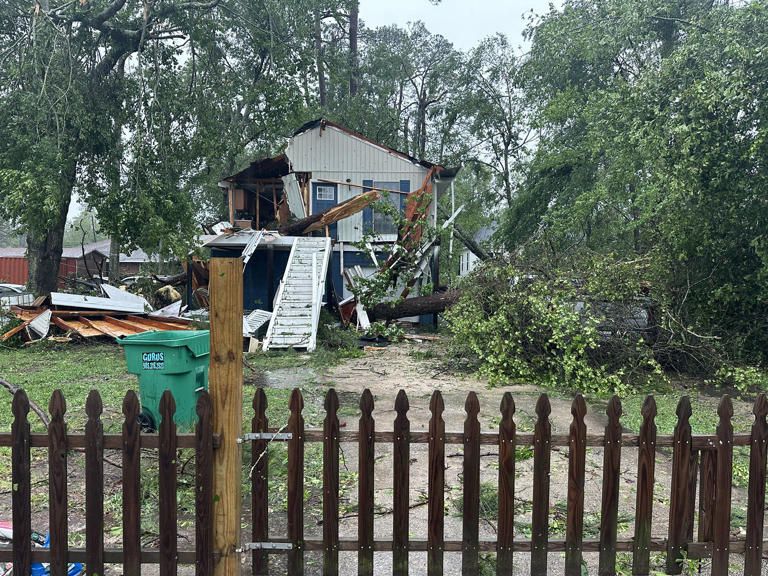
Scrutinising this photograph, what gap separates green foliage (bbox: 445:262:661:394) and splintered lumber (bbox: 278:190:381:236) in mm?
7561

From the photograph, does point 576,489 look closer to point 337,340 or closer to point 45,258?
point 337,340

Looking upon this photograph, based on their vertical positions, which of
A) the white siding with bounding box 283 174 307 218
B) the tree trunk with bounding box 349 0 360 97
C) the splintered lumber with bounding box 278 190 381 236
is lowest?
the splintered lumber with bounding box 278 190 381 236

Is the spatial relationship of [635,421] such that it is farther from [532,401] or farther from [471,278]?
[471,278]

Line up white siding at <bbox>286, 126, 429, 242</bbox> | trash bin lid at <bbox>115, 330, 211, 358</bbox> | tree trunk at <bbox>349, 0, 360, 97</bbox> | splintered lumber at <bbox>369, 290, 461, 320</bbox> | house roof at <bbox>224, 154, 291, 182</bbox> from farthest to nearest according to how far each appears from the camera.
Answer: tree trunk at <bbox>349, 0, 360, 97</bbox>, house roof at <bbox>224, 154, 291, 182</bbox>, white siding at <bbox>286, 126, 429, 242</bbox>, splintered lumber at <bbox>369, 290, 461, 320</bbox>, trash bin lid at <bbox>115, 330, 211, 358</bbox>

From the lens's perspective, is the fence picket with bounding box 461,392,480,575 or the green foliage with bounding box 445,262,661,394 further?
the green foliage with bounding box 445,262,661,394

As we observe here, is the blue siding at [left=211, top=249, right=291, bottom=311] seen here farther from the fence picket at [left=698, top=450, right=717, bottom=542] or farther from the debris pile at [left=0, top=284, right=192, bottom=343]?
the fence picket at [left=698, top=450, right=717, bottom=542]

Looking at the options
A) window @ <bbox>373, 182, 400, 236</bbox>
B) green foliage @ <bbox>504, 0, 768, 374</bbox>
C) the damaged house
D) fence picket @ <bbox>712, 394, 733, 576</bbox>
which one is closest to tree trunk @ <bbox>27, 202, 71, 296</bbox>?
the damaged house

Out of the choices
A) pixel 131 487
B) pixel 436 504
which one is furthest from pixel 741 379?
pixel 131 487

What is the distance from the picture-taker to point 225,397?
9.23ft

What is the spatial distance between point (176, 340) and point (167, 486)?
3.40 meters

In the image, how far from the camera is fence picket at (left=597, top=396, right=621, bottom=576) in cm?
287

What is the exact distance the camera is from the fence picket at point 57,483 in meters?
2.69

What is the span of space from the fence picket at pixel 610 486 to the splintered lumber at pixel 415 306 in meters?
13.0

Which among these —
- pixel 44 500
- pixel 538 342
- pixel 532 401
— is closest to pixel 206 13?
pixel 538 342
